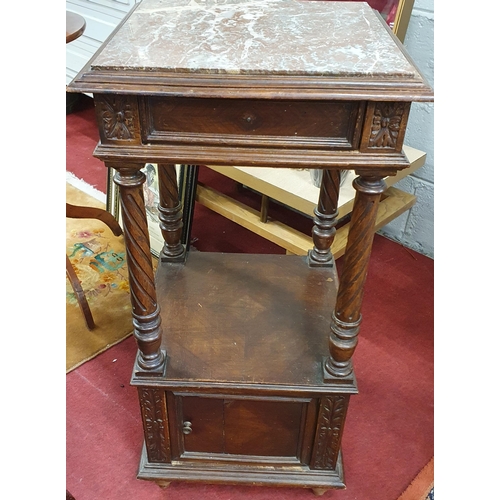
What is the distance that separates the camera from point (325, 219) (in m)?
1.49

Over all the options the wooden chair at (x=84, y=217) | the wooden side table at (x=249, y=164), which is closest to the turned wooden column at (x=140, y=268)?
the wooden side table at (x=249, y=164)

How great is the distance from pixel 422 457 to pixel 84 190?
6.58 feet

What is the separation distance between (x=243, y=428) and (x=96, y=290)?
983 millimetres

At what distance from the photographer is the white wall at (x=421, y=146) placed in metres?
1.89

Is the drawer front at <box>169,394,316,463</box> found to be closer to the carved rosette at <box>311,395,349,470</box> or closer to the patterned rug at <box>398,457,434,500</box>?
the carved rosette at <box>311,395,349,470</box>

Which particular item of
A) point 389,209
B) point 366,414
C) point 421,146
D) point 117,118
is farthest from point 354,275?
point 421,146

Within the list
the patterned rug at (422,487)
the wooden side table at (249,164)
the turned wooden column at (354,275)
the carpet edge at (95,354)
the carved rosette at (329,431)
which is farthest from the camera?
the carpet edge at (95,354)

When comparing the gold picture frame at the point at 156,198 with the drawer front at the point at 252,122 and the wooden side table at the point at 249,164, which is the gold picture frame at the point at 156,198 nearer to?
the wooden side table at the point at 249,164

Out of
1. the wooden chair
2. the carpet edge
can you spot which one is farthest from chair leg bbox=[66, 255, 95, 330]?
the carpet edge

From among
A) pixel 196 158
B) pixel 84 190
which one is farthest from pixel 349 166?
pixel 84 190

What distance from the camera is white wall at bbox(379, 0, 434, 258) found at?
1.89m

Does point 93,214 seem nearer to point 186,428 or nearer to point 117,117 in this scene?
A: point 186,428

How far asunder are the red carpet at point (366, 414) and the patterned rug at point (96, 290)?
6cm

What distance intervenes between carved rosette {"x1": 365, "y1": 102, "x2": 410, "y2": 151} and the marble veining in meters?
0.05
